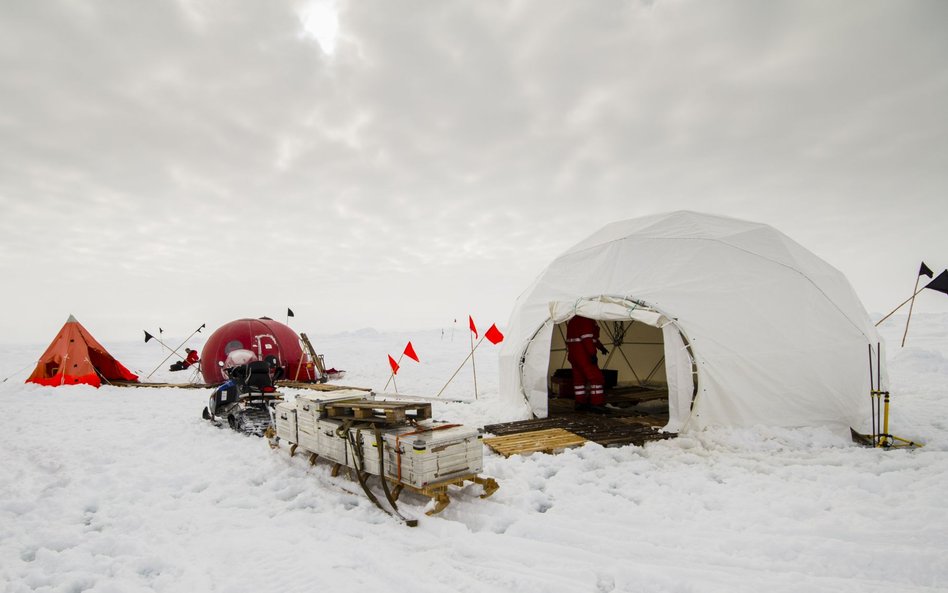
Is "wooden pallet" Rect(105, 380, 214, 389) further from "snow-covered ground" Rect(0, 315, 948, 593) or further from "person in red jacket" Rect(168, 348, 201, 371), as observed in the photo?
"snow-covered ground" Rect(0, 315, 948, 593)

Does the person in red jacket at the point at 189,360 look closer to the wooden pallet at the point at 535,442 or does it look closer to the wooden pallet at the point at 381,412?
the wooden pallet at the point at 381,412

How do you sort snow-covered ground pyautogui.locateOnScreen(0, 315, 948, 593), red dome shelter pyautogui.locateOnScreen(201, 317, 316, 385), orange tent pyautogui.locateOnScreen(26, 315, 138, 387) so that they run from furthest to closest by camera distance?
1. red dome shelter pyautogui.locateOnScreen(201, 317, 316, 385)
2. orange tent pyautogui.locateOnScreen(26, 315, 138, 387)
3. snow-covered ground pyautogui.locateOnScreen(0, 315, 948, 593)

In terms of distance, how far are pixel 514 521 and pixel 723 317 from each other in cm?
529

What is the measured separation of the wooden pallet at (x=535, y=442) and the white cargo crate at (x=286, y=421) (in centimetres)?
265

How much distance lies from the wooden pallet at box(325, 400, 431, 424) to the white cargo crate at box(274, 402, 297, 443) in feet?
3.54

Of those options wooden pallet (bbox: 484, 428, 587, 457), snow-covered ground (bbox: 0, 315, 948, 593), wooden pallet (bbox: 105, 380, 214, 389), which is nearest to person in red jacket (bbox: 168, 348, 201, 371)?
wooden pallet (bbox: 105, 380, 214, 389)

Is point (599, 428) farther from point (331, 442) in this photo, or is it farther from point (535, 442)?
point (331, 442)

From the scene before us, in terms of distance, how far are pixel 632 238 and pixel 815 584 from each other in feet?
21.9

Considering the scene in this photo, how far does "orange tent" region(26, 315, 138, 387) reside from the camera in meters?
14.7

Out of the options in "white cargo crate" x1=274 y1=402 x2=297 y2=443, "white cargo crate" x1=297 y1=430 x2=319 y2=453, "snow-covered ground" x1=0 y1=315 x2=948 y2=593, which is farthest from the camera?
"white cargo crate" x1=274 y1=402 x2=297 y2=443

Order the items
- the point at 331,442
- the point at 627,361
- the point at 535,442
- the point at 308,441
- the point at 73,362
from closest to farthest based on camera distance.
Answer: the point at 331,442 < the point at 308,441 < the point at 535,442 < the point at 627,361 < the point at 73,362

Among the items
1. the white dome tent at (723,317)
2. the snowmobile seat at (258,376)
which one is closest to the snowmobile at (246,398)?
the snowmobile seat at (258,376)

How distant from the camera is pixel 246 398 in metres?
8.65

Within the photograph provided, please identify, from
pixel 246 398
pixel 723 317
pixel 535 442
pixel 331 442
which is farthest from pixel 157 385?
pixel 723 317
